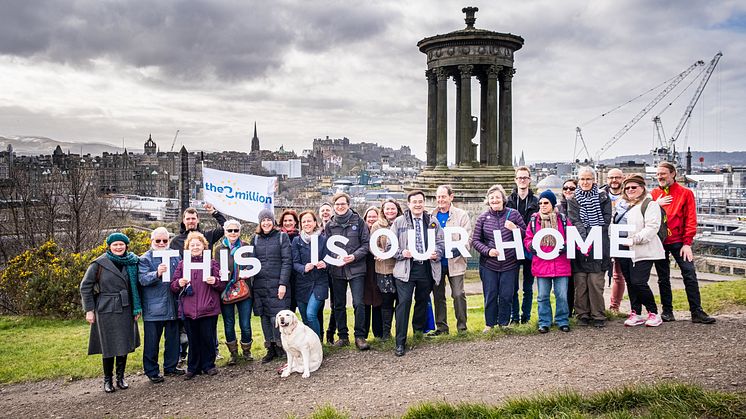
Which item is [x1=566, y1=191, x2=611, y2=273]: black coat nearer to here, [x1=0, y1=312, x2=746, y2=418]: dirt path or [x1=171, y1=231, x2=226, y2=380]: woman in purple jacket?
[x1=0, y1=312, x2=746, y2=418]: dirt path

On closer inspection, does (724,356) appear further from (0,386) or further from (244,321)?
(0,386)

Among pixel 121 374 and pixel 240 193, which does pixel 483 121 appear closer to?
pixel 240 193

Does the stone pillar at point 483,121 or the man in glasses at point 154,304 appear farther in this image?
the stone pillar at point 483,121

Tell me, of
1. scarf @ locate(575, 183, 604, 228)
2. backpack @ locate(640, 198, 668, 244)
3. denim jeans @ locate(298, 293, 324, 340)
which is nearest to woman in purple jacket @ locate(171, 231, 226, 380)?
denim jeans @ locate(298, 293, 324, 340)

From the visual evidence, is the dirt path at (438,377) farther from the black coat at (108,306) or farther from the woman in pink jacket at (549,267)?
the black coat at (108,306)

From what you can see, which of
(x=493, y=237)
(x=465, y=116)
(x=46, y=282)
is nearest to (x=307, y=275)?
(x=493, y=237)

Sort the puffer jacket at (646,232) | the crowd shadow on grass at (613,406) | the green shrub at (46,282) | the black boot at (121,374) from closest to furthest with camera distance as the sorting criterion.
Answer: the crowd shadow on grass at (613,406) → the black boot at (121,374) → the puffer jacket at (646,232) → the green shrub at (46,282)

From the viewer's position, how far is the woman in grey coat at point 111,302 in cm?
718

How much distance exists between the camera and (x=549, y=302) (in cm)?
821

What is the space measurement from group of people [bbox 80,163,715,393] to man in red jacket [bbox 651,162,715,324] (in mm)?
14

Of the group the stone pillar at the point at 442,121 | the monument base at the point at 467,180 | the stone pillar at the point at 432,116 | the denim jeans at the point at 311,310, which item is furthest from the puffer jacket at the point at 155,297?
the stone pillar at the point at 432,116

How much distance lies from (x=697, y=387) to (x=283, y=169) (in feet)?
588

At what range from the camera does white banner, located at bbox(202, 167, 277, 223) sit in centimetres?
1043

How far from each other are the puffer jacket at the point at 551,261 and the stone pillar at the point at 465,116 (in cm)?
1713
